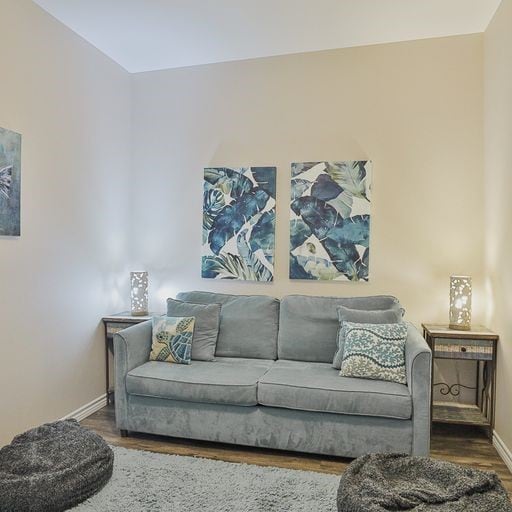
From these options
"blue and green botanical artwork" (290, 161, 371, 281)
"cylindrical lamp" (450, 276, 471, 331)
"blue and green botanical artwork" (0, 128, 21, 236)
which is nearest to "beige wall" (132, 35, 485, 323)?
"blue and green botanical artwork" (290, 161, 371, 281)

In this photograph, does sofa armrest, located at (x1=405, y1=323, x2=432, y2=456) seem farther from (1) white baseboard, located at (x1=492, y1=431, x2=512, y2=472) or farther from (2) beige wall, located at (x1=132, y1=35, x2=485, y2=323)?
(2) beige wall, located at (x1=132, y1=35, x2=485, y2=323)

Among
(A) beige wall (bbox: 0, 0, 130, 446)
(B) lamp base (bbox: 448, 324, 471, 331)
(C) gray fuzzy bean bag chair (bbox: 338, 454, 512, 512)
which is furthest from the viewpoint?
(B) lamp base (bbox: 448, 324, 471, 331)

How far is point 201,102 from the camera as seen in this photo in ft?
12.9

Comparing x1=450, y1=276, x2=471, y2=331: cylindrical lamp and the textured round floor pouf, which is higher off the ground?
x1=450, y1=276, x2=471, y2=331: cylindrical lamp

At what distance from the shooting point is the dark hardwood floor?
2.67m

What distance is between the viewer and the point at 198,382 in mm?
2803

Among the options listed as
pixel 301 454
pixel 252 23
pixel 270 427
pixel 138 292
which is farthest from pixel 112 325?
pixel 252 23

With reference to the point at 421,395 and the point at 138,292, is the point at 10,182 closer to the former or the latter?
the point at 138,292

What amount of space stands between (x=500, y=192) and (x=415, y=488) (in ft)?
6.69

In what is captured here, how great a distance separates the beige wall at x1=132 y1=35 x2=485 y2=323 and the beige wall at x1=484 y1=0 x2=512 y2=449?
159 mm

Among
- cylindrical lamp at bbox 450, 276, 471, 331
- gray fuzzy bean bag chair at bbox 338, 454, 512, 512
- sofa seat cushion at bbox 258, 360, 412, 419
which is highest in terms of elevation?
cylindrical lamp at bbox 450, 276, 471, 331

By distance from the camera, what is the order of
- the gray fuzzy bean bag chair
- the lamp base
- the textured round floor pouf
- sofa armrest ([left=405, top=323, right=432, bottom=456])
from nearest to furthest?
1. the gray fuzzy bean bag chair
2. the textured round floor pouf
3. sofa armrest ([left=405, top=323, right=432, bottom=456])
4. the lamp base

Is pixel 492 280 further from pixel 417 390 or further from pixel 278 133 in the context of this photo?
pixel 278 133

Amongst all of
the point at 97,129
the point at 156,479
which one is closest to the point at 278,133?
the point at 97,129
